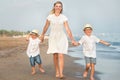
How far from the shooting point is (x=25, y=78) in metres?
9.00

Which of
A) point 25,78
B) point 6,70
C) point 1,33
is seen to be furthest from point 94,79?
point 1,33

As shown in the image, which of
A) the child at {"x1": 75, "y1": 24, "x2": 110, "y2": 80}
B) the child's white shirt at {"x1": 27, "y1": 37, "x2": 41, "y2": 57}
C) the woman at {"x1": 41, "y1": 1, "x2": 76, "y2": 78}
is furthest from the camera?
the child's white shirt at {"x1": 27, "y1": 37, "x2": 41, "y2": 57}

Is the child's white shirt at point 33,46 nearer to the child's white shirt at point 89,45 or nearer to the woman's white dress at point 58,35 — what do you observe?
the woman's white dress at point 58,35

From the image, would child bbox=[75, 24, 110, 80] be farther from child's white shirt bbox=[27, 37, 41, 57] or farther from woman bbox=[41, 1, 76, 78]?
child's white shirt bbox=[27, 37, 41, 57]

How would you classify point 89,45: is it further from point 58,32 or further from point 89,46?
point 58,32

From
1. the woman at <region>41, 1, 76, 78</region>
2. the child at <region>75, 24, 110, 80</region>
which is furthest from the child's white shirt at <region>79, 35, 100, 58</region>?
the woman at <region>41, 1, 76, 78</region>

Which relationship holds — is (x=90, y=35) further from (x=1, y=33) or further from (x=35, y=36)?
(x=1, y=33)

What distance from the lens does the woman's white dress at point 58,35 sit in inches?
354

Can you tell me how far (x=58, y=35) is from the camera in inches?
355

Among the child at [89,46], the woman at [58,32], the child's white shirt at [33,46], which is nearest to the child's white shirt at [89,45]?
the child at [89,46]

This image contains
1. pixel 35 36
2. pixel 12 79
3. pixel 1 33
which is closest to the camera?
pixel 12 79

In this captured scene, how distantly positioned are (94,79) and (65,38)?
53.7 inches

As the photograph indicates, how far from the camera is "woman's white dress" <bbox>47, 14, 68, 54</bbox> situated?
8.98 m

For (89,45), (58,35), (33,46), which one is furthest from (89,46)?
(33,46)
